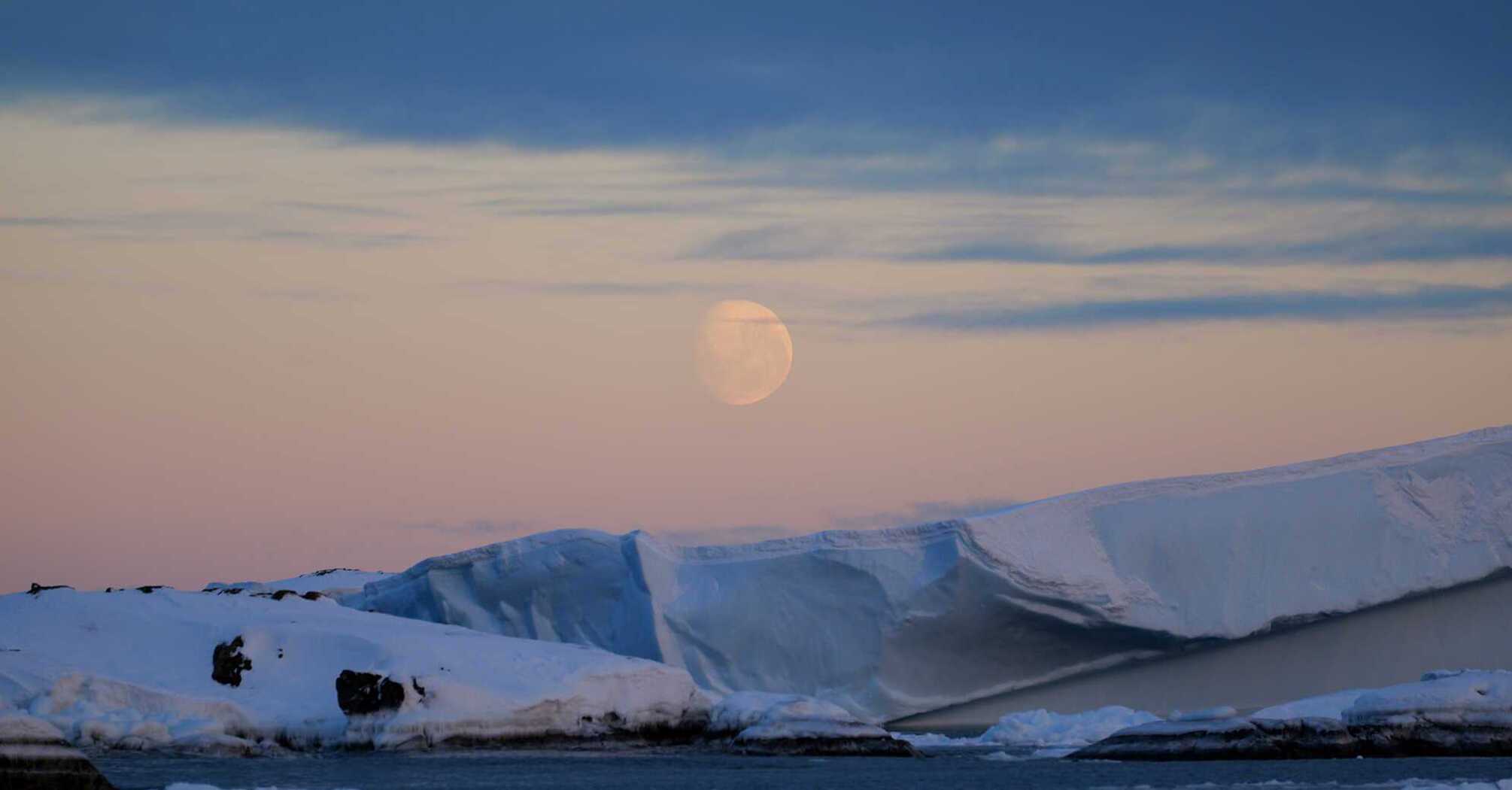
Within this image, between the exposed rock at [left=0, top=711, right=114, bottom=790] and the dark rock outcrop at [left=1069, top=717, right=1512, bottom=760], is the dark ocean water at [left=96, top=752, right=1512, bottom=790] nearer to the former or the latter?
the dark rock outcrop at [left=1069, top=717, right=1512, bottom=760]

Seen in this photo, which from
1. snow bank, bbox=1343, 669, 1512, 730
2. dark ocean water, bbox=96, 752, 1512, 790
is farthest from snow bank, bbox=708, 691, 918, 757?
snow bank, bbox=1343, 669, 1512, 730

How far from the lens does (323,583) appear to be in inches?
1646

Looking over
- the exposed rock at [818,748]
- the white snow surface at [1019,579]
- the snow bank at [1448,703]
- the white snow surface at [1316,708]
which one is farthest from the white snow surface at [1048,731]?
the snow bank at [1448,703]

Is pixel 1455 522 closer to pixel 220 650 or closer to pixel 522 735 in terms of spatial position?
pixel 522 735

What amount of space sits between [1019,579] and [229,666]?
35.8 feet

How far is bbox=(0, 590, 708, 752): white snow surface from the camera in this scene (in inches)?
794

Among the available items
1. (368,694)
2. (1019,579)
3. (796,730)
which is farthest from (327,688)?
(1019,579)

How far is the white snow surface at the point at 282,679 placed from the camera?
20.2 metres

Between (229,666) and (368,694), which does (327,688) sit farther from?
(229,666)

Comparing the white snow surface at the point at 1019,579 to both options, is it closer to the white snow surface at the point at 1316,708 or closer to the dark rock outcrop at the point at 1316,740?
the white snow surface at the point at 1316,708

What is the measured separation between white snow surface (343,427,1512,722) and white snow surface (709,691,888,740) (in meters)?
3.66

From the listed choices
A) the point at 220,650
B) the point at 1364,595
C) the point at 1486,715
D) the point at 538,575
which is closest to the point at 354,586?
the point at 538,575

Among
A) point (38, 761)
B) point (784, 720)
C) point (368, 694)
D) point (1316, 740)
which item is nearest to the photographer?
point (38, 761)

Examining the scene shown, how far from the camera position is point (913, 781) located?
60.4ft
